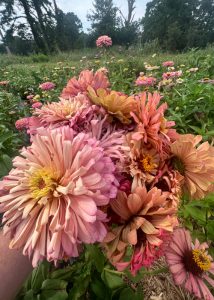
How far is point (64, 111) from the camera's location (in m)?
0.42

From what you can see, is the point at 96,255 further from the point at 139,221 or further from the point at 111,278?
the point at 139,221

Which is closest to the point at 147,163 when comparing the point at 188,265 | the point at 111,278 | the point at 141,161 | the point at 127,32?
the point at 141,161

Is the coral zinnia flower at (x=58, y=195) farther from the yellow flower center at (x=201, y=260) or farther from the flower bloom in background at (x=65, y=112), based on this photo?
the yellow flower center at (x=201, y=260)

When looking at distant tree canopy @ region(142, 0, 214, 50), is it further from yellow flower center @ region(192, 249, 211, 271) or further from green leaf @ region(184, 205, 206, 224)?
yellow flower center @ region(192, 249, 211, 271)

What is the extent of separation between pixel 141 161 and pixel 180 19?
23.6 metres

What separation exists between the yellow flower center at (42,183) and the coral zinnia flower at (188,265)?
9.4 inches

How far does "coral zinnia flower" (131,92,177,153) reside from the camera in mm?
391

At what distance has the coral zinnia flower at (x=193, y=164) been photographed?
42cm

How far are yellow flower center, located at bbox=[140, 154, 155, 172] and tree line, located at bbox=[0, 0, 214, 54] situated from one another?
67.1 ft

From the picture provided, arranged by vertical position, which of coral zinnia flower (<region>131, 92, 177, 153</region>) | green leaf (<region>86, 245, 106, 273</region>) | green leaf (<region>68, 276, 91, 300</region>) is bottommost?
green leaf (<region>68, 276, 91, 300</region>)

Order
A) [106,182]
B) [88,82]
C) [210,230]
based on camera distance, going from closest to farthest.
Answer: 1. [106,182]
2. [88,82]
3. [210,230]

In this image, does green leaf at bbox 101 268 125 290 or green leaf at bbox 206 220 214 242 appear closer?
green leaf at bbox 101 268 125 290

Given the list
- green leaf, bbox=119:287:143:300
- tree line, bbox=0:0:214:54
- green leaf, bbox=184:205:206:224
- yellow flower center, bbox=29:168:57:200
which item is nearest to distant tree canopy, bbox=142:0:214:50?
tree line, bbox=0:0:214:54

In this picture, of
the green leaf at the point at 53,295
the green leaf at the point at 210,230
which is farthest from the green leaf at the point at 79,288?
the green leaf at the point at 210,230
